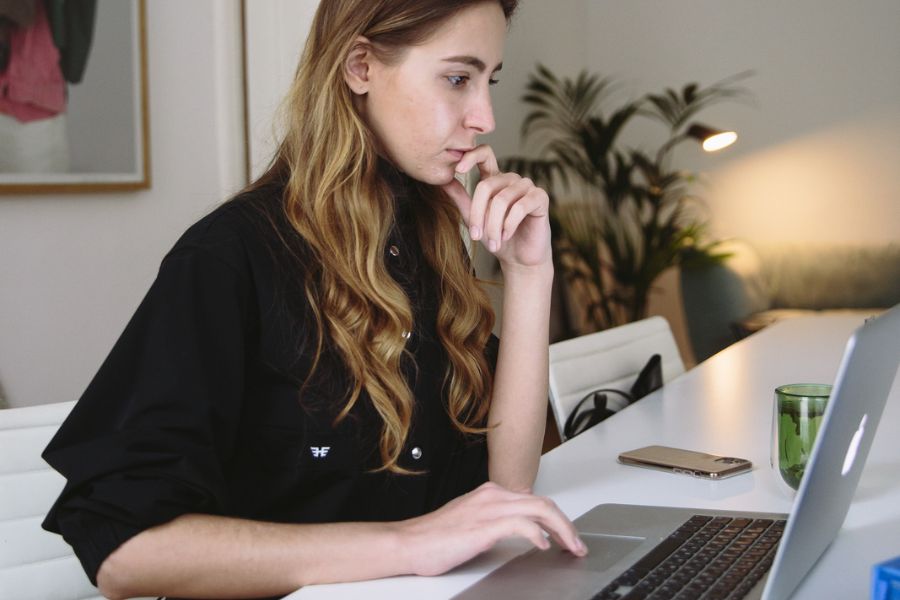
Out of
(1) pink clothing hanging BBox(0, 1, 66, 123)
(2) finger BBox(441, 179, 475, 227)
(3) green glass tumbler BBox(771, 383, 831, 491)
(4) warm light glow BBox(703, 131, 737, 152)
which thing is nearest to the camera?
(3) green glass tumbler BBox(771, 383, 831, 491)

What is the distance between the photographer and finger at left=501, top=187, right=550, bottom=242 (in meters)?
1.38

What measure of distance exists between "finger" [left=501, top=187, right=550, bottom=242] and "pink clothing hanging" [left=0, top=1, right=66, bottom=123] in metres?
1.85

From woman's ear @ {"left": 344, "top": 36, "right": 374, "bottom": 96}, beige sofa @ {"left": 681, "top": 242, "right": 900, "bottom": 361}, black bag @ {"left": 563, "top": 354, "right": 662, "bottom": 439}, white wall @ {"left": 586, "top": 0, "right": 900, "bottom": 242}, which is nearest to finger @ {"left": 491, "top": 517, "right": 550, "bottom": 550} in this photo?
woman's ear @ {"left": 344, "top": 36, "right": 374, "bottom": 96}

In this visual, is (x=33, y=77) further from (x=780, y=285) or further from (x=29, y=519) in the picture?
(x=780, y=285)

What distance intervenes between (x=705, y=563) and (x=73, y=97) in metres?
2.46

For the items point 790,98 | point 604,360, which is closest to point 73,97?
point 604,360

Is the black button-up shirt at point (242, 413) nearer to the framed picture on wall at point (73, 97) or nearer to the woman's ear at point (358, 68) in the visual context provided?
the woman's ear at point (358, 68)

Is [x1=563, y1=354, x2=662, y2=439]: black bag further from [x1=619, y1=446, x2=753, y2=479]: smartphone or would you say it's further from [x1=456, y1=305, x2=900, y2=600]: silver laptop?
[x1=456, y1=305, x2=900, y2=600]: silver laptop

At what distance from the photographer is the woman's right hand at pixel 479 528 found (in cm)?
101

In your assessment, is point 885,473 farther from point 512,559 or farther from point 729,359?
point 729,359

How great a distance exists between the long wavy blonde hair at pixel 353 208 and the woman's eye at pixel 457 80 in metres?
0.06

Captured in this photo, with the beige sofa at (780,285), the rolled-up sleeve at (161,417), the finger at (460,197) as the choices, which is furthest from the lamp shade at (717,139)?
the rolled-up sleeve at (161,417)

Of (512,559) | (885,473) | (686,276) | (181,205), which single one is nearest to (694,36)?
(686,276)

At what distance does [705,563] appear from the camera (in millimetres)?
1019
